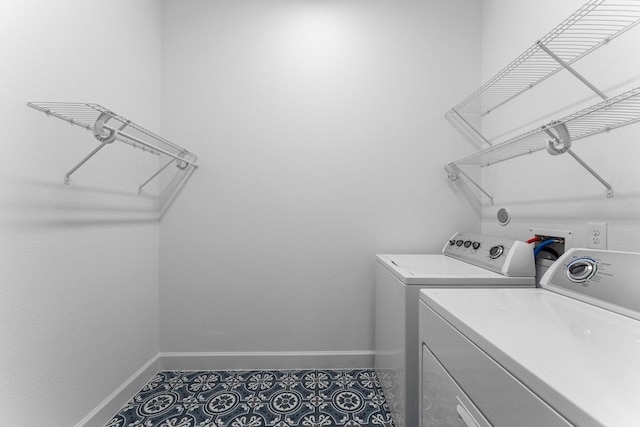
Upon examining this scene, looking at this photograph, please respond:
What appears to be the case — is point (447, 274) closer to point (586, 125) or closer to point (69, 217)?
point (586, 125)

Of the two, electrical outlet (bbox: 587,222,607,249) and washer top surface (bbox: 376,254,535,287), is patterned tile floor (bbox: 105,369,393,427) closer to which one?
washer top surface (bbox: 376,254,535,287)

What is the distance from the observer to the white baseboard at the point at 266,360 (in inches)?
77.2

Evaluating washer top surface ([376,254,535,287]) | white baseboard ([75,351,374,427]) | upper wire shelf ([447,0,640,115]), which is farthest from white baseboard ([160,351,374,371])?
upper wire shelf ([447,0,640,115])

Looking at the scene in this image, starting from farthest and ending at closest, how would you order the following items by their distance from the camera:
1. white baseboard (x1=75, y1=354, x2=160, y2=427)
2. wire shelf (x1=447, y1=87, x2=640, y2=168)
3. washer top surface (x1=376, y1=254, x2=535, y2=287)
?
white baseboard (x1=75, y1=354, x2=160, y2=427)
washer top surface (x1=376, y1=254, x2=535, y2=287)
wire shelf (x1=447, y1=87, x2=640, y2=168)

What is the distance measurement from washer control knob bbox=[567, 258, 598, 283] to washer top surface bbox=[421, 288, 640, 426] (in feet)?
0.26

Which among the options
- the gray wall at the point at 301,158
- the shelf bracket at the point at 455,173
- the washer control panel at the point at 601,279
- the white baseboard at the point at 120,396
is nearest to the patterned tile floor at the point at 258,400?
the white baseboard at the point at 120,396

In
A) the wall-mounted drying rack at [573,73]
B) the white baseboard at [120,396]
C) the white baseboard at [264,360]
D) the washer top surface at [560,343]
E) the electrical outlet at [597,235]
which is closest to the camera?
the washer top surface at [560,343]

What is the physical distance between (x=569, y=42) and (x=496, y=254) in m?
0.95

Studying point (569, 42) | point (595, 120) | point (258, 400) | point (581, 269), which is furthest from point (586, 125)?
point (258, 400)

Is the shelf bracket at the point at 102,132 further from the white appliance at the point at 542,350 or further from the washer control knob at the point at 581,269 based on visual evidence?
the washer control knob at the point at 581,269

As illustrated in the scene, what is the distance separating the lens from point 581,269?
1.03 m

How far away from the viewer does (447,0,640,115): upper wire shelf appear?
104 cm

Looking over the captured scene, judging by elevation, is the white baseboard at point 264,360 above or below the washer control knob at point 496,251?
below

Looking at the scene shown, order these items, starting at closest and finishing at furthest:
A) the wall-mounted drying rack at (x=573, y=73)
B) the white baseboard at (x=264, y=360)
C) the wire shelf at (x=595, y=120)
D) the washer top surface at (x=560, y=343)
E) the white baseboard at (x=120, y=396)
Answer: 1. the washer top surface at (x=560, y=343)
2. the wire shelf at (x=595, y=120)
3. the wall-mounted drying rack at (x=573, y=73)
4. the white baseboard at (x=120, y=396)
5. the white baseboard at (x=264, y=360)
